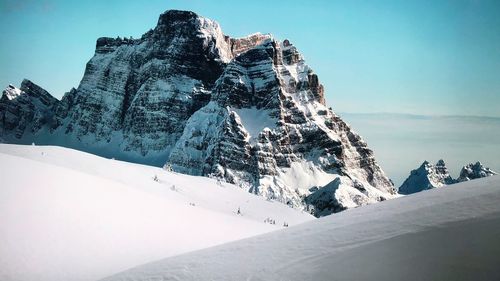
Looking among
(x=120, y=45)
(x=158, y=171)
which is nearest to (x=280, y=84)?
(x=120, y=45)

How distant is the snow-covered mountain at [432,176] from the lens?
531 feet

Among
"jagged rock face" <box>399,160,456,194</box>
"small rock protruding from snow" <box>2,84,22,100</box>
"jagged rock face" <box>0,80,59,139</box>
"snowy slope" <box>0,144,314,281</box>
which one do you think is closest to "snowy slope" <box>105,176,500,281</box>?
"snowy slope" <box>0,144,314,281</box>

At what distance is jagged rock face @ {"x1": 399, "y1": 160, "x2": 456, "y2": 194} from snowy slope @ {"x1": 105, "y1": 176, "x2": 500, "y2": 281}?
582 ft

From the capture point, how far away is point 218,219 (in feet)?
46.7

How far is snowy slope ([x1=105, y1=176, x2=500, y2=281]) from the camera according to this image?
15.0 feet

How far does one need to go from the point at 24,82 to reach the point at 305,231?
550ft

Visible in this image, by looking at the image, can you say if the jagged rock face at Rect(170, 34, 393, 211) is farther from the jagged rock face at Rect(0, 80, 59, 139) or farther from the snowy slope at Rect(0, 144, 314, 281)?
the snowy slope at Rect(0, 144, 314, 281)

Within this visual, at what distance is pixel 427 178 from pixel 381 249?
183 metres

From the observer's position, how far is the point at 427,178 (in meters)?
173

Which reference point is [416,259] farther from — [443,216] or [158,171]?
[158,171]

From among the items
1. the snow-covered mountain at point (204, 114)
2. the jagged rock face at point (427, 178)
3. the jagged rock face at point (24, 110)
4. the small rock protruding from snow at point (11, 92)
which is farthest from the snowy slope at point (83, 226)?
the jagged rock face at point (427, 178)

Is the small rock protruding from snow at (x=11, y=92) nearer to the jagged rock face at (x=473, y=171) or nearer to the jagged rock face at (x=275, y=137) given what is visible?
the jagged rock face at (x=275, y=137)

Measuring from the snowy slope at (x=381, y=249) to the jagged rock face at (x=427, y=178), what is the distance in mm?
177375

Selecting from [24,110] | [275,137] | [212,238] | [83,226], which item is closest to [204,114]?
[275,137]
